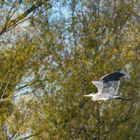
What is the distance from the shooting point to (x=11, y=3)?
38.6ft

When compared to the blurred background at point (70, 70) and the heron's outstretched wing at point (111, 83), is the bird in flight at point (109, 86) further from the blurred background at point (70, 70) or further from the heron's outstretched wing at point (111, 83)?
the blurred background at point (70, 70)

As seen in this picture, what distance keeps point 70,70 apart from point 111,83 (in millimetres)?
8543

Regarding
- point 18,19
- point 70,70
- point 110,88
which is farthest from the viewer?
point 70,70

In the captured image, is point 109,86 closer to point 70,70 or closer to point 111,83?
point 111,83

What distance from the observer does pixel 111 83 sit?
247 inches

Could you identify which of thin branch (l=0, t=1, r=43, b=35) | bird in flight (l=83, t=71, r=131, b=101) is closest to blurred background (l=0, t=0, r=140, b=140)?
thin branch (l=0, t=1, r=43, b=35)

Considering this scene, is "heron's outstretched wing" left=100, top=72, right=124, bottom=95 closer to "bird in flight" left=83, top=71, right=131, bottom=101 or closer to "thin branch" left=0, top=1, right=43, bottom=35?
"bird in flight" left=83, top=71, right=131, bottom=101

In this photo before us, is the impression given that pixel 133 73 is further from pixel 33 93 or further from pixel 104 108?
pixel 33 93

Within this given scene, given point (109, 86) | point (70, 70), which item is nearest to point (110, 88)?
point (109, 86)

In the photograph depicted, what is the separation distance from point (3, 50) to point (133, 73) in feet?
14.7

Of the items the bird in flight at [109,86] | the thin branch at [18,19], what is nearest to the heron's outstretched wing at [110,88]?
the bird in flight at [109,86]

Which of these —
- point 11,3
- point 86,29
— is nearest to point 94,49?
point 86,29

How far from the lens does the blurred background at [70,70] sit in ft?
42.2

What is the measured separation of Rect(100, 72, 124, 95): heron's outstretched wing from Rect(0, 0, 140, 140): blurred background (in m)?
6.01
